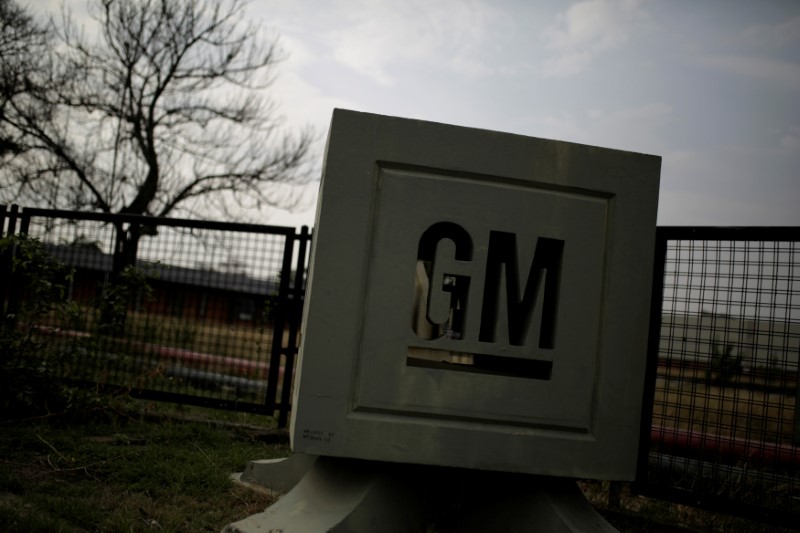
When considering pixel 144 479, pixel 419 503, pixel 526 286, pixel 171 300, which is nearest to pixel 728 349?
pixel 526 286

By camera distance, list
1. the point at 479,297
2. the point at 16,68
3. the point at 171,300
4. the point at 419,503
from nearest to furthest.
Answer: the point at 479,297 < the point at 419,503 < the point at 171,300 < the point at 16,68

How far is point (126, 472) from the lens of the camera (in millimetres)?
3207

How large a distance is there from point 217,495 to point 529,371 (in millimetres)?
1726

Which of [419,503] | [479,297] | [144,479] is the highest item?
[479,297]

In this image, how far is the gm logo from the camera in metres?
2.58

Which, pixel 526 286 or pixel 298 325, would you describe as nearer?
pixel 526 286

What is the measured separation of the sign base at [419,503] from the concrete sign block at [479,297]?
17 cm

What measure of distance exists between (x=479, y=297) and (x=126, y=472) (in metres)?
2.16

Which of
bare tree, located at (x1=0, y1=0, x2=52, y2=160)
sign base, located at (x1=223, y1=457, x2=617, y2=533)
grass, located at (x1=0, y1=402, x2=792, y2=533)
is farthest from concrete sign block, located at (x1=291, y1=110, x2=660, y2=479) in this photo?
bare tree, located at (x1=0, y1=0, x2=52, y2=160)

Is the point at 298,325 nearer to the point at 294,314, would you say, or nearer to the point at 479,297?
the point at 294,314

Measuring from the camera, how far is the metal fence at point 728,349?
306 cm

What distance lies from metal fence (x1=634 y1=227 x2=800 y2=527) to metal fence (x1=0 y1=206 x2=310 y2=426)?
2537 mm

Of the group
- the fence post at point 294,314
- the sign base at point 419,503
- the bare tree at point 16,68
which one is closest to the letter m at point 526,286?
the sign base at point 419,503

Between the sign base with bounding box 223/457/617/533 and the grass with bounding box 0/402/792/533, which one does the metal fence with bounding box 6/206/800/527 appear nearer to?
the grass with bounding box 0/402/792/533
